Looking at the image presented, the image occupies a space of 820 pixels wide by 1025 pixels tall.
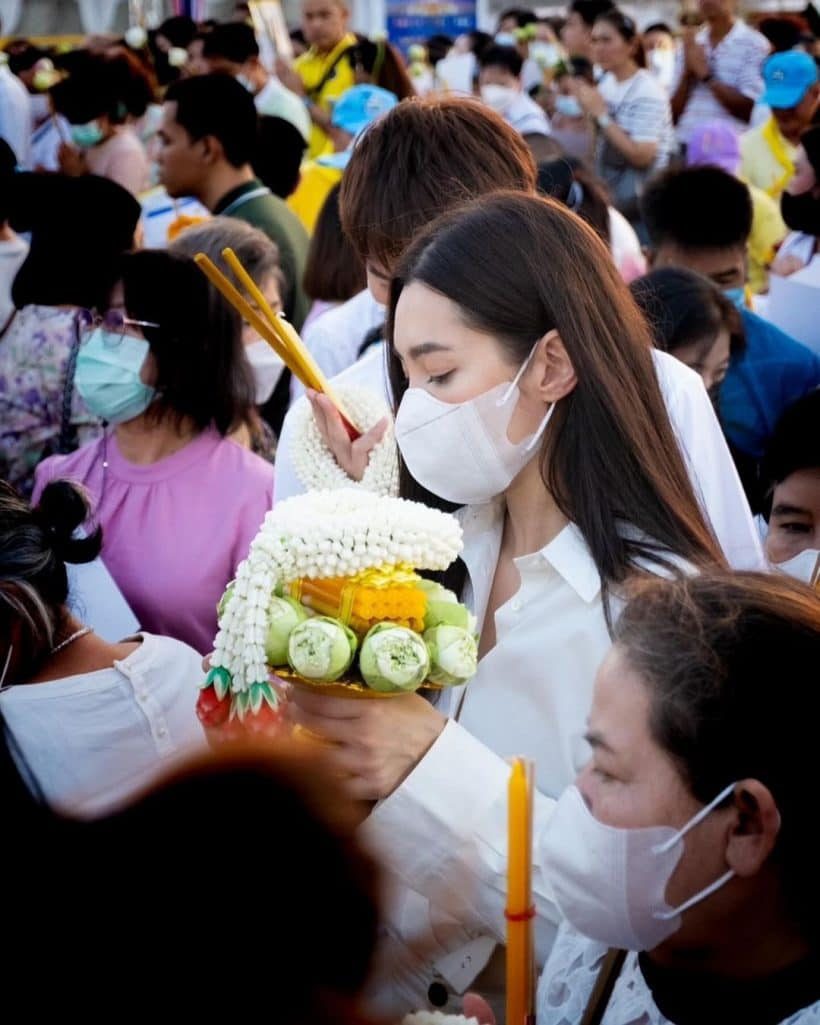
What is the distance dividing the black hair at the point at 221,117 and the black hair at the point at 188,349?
7.23 feet

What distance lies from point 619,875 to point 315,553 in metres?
0.64

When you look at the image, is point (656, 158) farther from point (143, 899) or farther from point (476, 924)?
point (143, 899)

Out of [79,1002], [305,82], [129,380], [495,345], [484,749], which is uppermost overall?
[79,1002]

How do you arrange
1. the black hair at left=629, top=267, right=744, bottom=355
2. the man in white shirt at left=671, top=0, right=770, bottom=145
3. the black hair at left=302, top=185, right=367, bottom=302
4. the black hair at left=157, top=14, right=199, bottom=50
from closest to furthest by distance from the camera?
the black hair at left=629, top=267, right=744, bottom=355, the black hair at left=302, top=185, right=367, bottom=302, the man in white shirt at left=671, top=0, right=770, bottom=145, the black hair at left=157, top=14, right=199, bottom=50

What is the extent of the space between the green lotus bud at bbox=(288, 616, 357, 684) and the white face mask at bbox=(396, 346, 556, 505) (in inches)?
22.1

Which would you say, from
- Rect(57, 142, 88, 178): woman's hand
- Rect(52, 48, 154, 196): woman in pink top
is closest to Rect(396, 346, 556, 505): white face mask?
Rect(52, 48, 154, 196): woman in pink top

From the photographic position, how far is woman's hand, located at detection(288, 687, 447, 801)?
222 centimetres

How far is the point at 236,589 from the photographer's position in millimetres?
2197

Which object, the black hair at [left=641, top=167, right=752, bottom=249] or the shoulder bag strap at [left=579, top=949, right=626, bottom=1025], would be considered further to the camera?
the black hair at [left=641, top=167, right=752, bottom=249]

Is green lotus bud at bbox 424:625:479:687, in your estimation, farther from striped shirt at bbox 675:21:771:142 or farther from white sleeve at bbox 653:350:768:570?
striped shirt at bbox 675:21:771:142

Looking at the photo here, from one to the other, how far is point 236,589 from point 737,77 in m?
9.37

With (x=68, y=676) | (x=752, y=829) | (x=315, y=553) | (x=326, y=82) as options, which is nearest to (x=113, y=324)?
(x=68, y=676)

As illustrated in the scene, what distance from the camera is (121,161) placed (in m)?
7.72

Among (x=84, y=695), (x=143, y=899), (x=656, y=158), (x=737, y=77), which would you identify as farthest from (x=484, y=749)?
(x=737, y=77)
